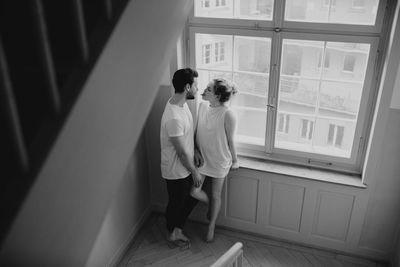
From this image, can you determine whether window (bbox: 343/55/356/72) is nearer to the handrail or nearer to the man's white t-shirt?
the man's white t-shirt

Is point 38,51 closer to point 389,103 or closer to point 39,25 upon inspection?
point 39,25

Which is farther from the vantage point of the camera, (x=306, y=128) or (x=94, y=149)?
(x=306, y=128)

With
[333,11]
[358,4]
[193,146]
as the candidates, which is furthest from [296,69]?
[193,146]

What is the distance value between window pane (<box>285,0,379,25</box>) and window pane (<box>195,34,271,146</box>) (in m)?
0.31

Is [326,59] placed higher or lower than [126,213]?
higher

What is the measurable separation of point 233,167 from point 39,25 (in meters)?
2.59

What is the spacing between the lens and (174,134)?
2.84m

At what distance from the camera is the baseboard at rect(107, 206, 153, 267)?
316 centimetres

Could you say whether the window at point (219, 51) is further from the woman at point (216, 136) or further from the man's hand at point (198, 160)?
the man's hand at point (198, 160)

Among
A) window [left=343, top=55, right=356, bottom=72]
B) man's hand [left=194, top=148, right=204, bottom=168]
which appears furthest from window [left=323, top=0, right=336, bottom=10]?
man's hand [left=194, top=148, right=204, bottom=168]

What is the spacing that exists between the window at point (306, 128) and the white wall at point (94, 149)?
2.15 m

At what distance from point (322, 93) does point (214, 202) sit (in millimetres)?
1325

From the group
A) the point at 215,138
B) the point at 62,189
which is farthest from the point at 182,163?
the point at 62,189

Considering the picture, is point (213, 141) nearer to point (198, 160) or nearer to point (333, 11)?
point (198, 160)
